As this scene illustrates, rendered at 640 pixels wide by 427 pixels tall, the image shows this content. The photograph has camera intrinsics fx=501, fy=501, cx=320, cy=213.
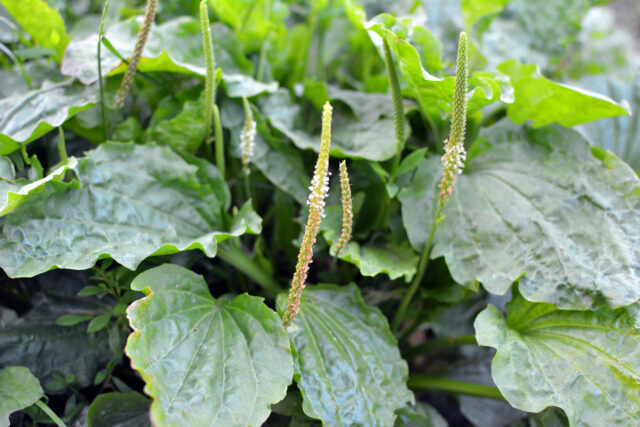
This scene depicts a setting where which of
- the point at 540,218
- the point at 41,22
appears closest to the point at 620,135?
the point at 540,218

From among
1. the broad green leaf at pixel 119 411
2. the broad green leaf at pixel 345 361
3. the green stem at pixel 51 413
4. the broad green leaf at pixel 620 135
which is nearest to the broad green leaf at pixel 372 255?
the broad green leaf at pixel 345 361

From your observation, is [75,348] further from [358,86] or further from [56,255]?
[358,86]

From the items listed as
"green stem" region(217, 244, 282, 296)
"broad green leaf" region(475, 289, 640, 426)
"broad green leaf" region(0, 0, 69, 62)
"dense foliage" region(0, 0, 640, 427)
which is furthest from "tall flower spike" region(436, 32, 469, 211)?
"broad green leaf" region(0, 0, 69, 62)

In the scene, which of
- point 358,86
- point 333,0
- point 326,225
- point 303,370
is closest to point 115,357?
point 303,370

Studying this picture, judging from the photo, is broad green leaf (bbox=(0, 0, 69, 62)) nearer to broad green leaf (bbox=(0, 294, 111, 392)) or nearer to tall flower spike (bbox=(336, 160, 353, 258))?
broad green leaf (bbox=(0, 294, 111, 392))

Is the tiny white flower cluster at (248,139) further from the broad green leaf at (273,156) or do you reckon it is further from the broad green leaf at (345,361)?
the broad green leaf at (345,361)

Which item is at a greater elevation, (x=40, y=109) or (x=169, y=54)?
(x=169, y=54)

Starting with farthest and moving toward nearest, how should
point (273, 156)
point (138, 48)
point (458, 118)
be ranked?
point (273, 156) → point (138, 48) → point (458, 118)

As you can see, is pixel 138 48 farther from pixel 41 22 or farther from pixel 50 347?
pixel 50 347
